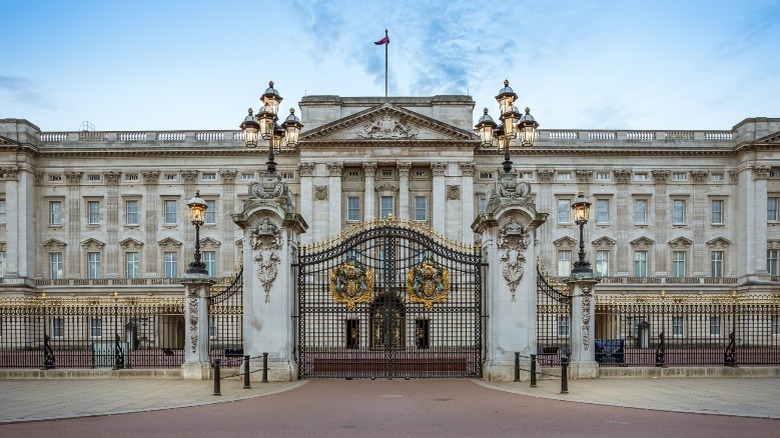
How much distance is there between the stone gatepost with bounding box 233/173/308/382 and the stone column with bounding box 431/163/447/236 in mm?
36160

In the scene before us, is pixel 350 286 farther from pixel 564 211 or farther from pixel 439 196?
pixel 564 211

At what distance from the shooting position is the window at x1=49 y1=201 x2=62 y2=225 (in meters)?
62.0

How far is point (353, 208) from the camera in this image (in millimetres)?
60000

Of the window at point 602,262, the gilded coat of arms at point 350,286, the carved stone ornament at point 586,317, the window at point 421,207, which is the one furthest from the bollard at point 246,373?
the window at point 602,262

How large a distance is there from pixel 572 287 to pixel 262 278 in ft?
31.1

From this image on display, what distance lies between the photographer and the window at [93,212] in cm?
6203

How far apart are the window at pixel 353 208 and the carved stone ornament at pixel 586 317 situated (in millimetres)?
37542

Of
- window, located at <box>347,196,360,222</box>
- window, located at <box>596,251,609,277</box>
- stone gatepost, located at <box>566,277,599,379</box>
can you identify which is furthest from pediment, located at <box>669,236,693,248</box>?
stone gatepost, located at <box>566,277,599,379</box>

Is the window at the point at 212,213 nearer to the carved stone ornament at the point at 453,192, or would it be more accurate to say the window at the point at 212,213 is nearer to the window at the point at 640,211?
the carved stone ornament at the point at 453,192

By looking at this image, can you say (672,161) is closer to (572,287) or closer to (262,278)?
(572,287)

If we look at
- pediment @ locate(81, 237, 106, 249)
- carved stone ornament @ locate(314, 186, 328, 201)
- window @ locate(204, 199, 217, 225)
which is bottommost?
pediment @ locate(81, 237, 106, 249)

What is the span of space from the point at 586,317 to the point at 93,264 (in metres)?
49.2

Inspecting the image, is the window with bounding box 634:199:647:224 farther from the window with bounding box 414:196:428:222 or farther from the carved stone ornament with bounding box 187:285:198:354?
the carved stone ornament with bounding box 187:285:198:354

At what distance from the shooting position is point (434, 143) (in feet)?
193
